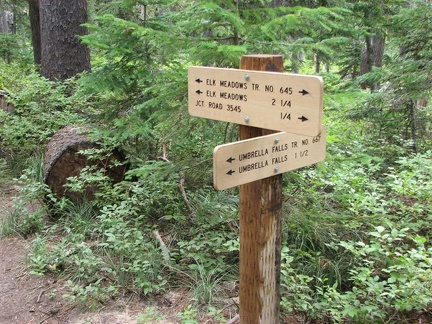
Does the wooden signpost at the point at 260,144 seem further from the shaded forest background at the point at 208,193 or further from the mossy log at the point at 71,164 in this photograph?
the mossy log at the point at 71,164

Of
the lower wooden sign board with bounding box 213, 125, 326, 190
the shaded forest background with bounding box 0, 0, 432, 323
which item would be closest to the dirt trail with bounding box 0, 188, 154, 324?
the shaded forest background with bounding box 0, 0, 432, 323

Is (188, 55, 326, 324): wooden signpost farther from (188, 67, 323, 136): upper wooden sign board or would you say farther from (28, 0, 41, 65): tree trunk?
(28, 0, 41, 65): tree trunk

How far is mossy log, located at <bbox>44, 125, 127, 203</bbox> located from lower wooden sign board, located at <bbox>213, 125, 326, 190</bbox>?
11.5 feet

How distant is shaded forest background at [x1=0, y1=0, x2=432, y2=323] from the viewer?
11.4 ft

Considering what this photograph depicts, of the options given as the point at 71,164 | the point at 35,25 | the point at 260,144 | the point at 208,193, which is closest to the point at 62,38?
the point at 71,164

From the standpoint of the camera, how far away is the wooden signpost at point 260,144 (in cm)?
207

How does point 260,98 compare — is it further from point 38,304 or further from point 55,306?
point 38,304

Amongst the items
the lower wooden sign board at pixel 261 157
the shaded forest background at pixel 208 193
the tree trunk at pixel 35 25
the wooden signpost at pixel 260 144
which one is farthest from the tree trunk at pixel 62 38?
the lower wooden sign board at pixel 261 157

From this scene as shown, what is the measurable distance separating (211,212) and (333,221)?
4.39ft

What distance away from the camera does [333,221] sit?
4371 mm

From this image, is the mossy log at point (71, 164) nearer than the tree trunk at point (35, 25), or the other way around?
the mossy log at point (71, 164)

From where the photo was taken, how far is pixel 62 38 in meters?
8.17

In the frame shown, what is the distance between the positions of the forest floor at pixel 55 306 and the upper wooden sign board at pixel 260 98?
194 cm

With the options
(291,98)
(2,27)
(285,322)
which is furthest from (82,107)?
(2,27)
